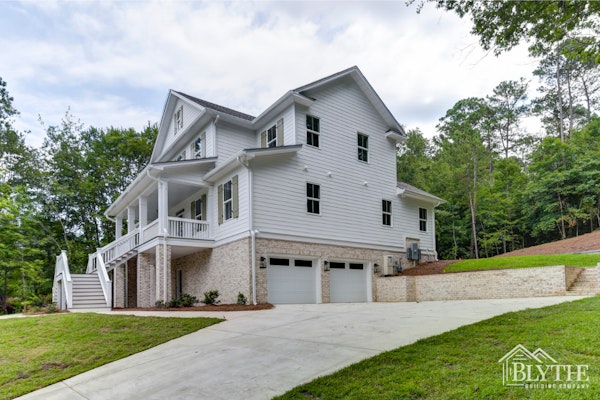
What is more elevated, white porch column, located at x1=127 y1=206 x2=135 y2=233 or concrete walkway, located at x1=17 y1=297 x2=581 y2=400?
white porch column, located at x1=127 y1=206 x2=135 y2=233

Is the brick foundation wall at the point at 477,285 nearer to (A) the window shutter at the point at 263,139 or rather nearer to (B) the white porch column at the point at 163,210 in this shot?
(A) the window shutter at the point at 263,139

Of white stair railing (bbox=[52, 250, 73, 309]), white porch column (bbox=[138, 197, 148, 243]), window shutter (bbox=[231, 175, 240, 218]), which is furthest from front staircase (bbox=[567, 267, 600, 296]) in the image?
white stair railing (bbox=[52, 250, 73, 309])

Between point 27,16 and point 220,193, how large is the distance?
27.5 feet

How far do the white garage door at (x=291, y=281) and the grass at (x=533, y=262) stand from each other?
21.1 ft

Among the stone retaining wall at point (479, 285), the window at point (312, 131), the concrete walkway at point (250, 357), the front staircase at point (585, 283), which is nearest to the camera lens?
the concrete walkway at point (250, 357)

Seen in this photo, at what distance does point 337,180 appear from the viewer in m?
18.1

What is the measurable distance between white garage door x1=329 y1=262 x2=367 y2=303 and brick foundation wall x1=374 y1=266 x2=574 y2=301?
72cm

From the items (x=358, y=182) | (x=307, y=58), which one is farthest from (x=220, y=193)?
(x=307, y=58)

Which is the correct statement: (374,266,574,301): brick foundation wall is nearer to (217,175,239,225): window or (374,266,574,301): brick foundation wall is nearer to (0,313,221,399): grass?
(217,175,239,225): window

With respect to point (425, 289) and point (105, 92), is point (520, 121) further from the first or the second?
point (105, 92)

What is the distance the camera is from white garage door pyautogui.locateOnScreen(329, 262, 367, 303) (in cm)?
1744

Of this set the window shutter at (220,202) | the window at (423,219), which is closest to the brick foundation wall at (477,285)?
the window at (423,219)

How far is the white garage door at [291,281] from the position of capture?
15.4 metres

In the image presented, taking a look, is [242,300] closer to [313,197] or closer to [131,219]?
[313,197]
